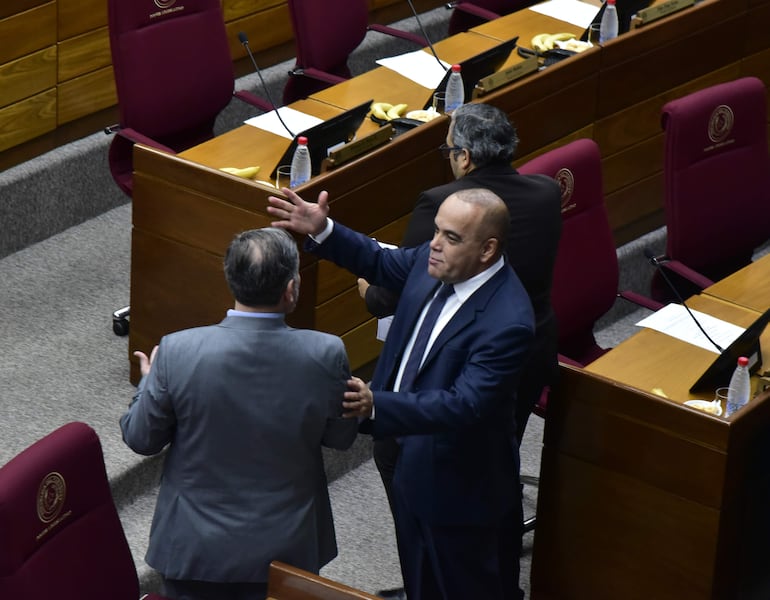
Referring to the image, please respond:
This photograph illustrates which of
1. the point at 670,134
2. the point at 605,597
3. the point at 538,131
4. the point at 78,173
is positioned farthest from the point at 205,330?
the point at 78,173

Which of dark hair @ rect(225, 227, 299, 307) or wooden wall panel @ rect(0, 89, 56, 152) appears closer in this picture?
dark hair @ rect(225, 227, 299, 307)

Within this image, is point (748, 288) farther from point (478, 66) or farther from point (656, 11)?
point (656, 11)

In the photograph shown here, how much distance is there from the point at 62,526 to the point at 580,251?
5.51 feet

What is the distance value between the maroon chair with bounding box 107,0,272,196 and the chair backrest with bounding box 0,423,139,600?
1.64 meters

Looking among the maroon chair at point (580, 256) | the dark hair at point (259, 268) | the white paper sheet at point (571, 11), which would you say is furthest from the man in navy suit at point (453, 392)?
the white paper sheet at point (571, 11)

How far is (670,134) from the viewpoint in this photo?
378cm

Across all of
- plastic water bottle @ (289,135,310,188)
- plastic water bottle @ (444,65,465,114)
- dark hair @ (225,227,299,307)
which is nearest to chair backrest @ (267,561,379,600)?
dark hair @ (225,227,299,307)

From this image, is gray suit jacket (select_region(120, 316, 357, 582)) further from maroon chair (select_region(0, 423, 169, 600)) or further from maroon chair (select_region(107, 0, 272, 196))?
maroon chair (select_region(107, 0, 272, 196))

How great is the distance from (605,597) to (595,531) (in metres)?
0.17

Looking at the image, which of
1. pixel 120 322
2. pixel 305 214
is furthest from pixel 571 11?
pixel 305 214

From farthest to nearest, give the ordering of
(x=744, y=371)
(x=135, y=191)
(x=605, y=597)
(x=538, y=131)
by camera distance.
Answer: (x=538, y=131) < (x=135, y=191) < (x=605, y=597) < (x=744, y=371)

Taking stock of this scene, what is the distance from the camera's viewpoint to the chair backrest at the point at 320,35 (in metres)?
4.66

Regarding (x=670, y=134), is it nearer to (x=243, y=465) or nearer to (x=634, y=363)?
(x=634, y=363)

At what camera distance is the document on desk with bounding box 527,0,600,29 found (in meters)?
4.95
